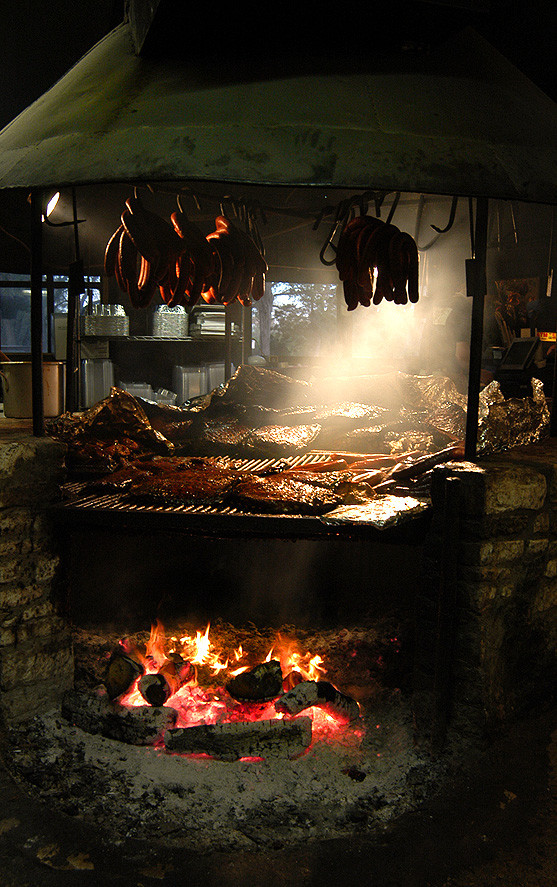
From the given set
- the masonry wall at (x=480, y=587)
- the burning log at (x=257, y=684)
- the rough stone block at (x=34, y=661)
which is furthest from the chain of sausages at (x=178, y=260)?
the burning log at (x=257, y=684)

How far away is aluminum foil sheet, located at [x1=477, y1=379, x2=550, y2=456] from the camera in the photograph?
3979mm

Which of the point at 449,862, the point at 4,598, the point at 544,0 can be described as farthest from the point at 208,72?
the point at 449,862

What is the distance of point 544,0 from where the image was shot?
11.8 feet

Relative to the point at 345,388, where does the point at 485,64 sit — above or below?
above

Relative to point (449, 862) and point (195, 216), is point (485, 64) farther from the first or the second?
point (449, 862)

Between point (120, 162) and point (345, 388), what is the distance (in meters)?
3.18

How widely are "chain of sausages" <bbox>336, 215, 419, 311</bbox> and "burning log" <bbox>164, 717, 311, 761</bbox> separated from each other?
2589mm

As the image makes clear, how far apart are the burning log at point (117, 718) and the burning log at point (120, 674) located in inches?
3.1

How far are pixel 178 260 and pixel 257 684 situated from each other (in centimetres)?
281

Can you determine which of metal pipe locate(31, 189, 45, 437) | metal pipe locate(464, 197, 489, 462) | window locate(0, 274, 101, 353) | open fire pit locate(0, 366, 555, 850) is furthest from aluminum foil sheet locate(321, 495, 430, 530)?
window locate(0, 274, 101, 353)

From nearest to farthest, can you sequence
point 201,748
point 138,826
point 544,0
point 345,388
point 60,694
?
point 138,826 → point 201,748 → point 60,694 → point 544,0 → point 345,388

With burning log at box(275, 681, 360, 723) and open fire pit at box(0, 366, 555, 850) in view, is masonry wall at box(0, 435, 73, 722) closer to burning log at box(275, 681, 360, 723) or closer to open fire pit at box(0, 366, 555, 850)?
open fire pit at box(0, 366, 555, 850)

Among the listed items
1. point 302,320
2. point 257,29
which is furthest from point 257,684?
point 302,320

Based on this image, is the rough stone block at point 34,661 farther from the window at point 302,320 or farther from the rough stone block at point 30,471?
the window at point 302,320
